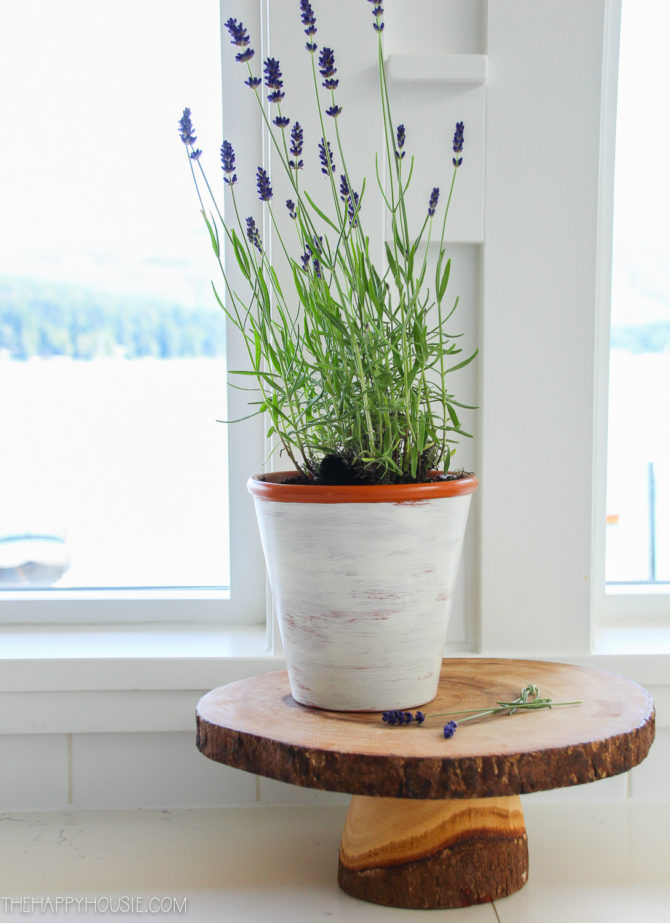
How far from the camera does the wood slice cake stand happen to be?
0.68 m

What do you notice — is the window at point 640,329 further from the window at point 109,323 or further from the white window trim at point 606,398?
the window at point 109,323

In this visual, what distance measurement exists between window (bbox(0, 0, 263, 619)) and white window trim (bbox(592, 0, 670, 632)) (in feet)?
1.66

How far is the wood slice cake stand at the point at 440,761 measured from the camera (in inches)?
26.7

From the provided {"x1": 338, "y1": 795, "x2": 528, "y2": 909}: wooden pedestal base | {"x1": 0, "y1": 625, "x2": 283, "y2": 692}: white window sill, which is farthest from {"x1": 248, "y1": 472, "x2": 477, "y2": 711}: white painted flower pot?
{"x1": 0, "y1": 625, "x2": 283, "y2": 692}: white window sill

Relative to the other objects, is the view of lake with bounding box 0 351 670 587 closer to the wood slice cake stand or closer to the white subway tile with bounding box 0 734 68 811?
the white subway tile with bounding box 0 734 68 811

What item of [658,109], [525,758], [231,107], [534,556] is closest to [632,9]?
[658,109]

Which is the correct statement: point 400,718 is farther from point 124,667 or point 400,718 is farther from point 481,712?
point 124,667

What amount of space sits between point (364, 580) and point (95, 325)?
679mm

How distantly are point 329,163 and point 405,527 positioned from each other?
A: 0.36m

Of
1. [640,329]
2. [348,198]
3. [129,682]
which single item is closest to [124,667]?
[129,682]

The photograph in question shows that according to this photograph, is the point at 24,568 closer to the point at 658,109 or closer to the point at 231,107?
the point at 231,107

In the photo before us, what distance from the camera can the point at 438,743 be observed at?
2.32 ft

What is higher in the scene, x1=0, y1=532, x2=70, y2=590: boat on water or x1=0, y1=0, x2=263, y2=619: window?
x1=0, y1=0, x2=263, y2=619: window

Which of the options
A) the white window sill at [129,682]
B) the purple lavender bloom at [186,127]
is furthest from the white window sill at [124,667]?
the purple lavender bloom at [186,127]
